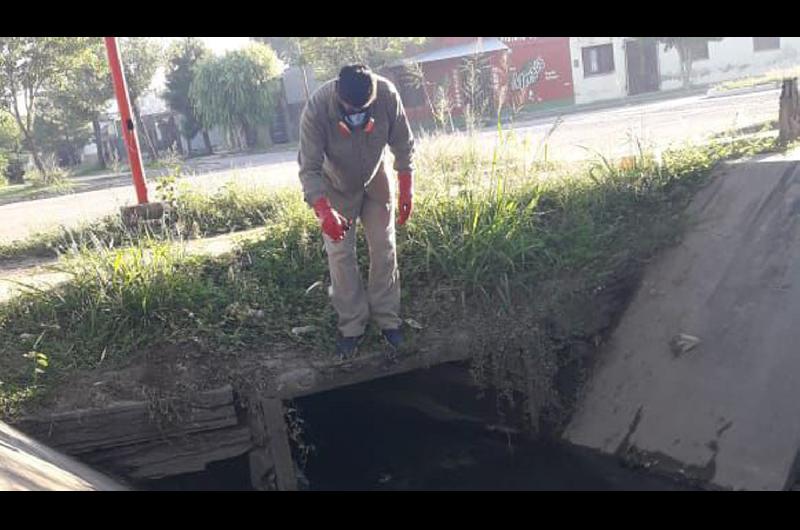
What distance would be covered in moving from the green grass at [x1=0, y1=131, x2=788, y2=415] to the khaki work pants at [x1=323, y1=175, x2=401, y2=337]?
309 millimetres

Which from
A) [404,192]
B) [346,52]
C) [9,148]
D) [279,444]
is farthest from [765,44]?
[9,148]

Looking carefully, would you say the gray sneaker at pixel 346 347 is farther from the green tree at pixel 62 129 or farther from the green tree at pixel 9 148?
the green tree at pixel 62 129

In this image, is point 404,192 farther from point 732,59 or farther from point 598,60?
point 732,59

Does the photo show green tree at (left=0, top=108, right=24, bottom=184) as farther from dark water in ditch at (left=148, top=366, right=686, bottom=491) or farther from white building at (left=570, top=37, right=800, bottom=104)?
white building at (left=570, top=37, right=800, bottom=104)

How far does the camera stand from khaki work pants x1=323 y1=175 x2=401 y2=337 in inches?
192

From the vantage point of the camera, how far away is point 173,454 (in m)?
4.79

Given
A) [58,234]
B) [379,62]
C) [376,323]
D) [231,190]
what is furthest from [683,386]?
[379,62]

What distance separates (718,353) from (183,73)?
33104 millimetres

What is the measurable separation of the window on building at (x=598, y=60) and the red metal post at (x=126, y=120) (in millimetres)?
28217

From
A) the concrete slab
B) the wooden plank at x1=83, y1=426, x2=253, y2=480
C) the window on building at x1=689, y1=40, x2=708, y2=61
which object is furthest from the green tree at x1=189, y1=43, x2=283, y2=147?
the wooden plank at x1=83, y1=426, x2=253, y2=480

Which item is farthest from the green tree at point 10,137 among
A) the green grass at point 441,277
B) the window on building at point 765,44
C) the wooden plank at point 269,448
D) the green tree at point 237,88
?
the window on building at point 765,44

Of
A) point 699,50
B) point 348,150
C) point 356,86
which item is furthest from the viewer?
point 699,50

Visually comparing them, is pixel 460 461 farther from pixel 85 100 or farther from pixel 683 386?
pixel 85 100

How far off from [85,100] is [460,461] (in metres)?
30.5
